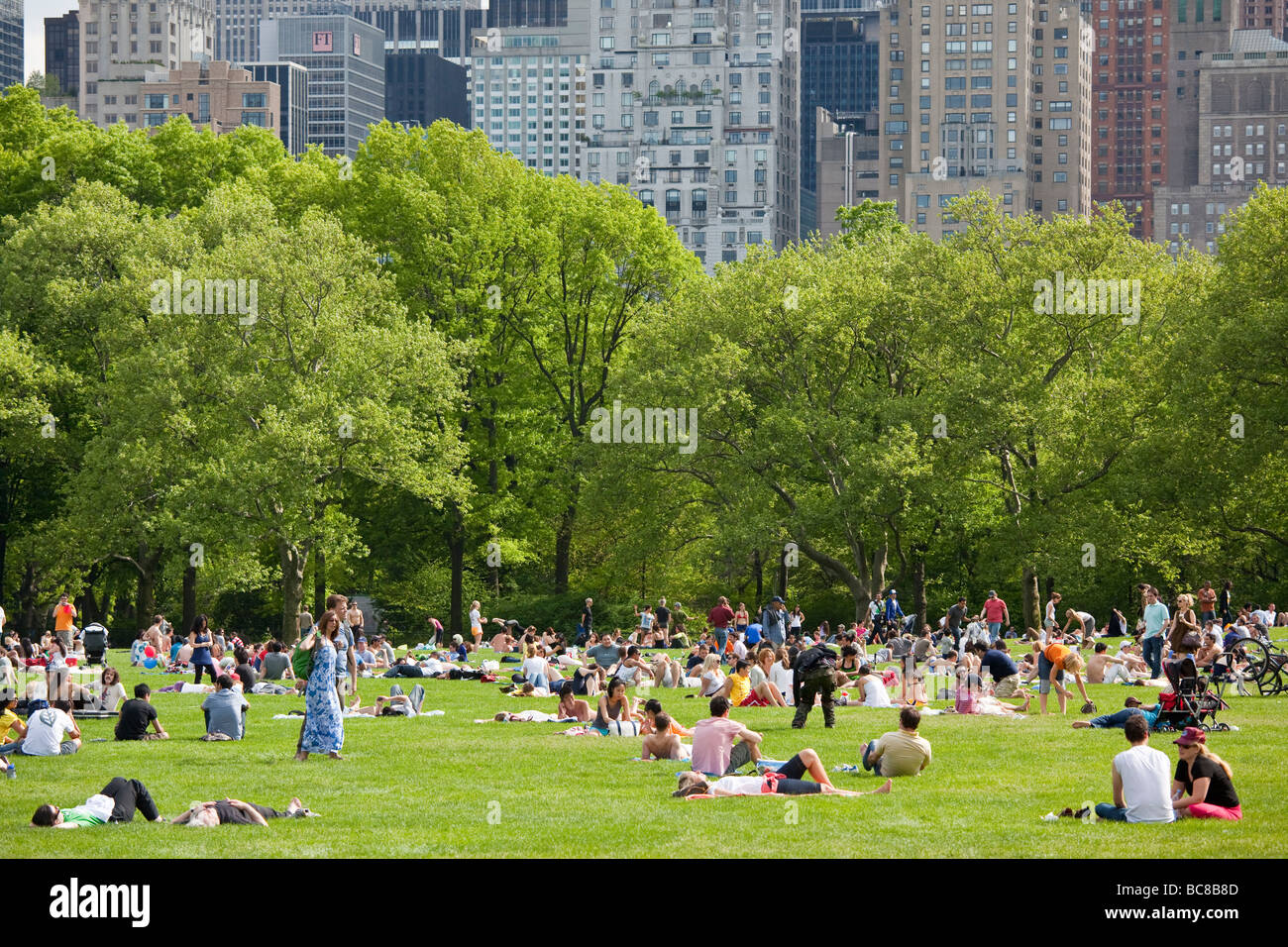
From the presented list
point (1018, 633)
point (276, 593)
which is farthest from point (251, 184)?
point (1018, 633)

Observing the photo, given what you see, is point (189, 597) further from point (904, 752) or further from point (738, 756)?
point (904, 752)

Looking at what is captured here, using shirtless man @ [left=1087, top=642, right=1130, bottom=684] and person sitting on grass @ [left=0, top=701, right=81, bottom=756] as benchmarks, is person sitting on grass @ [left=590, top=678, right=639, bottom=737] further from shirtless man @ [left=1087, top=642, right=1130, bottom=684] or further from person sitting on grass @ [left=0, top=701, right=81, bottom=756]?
shirtless man @ [left=1087, top=642, right=1130, bottom=684]

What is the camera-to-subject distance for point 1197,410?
45.6 meters

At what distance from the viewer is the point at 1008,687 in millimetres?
26859

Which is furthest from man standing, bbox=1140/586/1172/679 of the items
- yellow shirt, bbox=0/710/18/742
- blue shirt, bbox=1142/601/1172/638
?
yellow shirt, bbox=0/710/18/742

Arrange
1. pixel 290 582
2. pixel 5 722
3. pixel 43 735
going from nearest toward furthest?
pixel 43 735
pixel 5 722
pixel 290 582

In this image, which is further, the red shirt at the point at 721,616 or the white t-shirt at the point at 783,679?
the red shirt at the point at 721,616

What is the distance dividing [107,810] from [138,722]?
7.25 m

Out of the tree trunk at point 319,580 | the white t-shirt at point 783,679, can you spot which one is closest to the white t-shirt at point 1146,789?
the white t-shirt at point 783,679

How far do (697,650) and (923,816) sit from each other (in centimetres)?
→ 2153

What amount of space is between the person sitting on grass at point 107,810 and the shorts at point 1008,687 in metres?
14.9

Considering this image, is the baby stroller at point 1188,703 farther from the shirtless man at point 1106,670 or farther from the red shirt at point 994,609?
the red shirt at point 994,609

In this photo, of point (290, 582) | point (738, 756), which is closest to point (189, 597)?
point (290, 582)

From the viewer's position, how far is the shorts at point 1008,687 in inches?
1056
